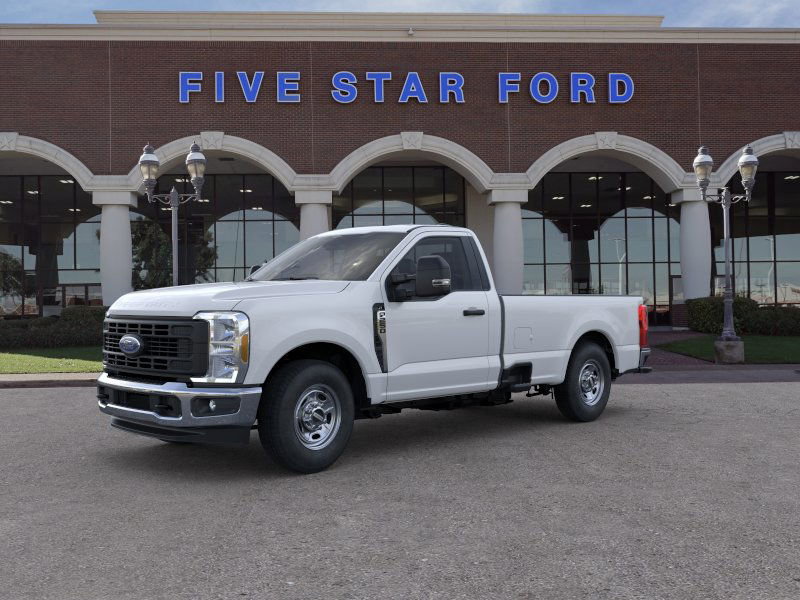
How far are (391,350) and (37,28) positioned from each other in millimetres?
23093

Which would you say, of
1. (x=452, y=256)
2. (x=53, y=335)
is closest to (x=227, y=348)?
(x=452, y=256)

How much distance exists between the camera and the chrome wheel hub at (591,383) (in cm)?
918

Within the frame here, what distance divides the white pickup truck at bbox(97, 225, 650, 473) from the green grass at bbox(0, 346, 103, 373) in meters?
10.0

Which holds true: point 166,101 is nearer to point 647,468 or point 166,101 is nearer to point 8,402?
point 8,402

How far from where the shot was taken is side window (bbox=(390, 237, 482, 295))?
7497mm

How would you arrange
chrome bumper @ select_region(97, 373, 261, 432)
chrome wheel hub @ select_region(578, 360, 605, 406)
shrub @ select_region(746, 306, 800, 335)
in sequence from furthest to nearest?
shrub @ select_region(746, 306, 800, 335)
chrome wheel hub @ select_region(578, 360, 605, 406)
chrome bumper @ select_region(97, 373, 261, 432)

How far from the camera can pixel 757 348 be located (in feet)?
63.6

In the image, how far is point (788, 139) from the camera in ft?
84.6

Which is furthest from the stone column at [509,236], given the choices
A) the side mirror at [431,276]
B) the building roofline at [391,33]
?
the side mirror at [431,276]

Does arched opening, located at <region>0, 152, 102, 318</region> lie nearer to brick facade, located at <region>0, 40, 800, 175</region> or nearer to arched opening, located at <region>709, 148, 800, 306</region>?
→ brick facade, located at <region>0, 40, 800, 175</region>

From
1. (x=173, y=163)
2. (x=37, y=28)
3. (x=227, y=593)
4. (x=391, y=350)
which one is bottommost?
(x=227, y=593)

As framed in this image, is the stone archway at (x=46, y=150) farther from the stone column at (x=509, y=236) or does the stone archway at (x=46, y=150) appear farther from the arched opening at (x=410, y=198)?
the stone column at (x=509, y=236)

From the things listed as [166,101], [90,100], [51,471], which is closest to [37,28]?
[90,100]

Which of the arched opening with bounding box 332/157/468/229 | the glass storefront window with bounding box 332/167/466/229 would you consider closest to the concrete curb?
the arched opening with bounding box 332/157/468/229
